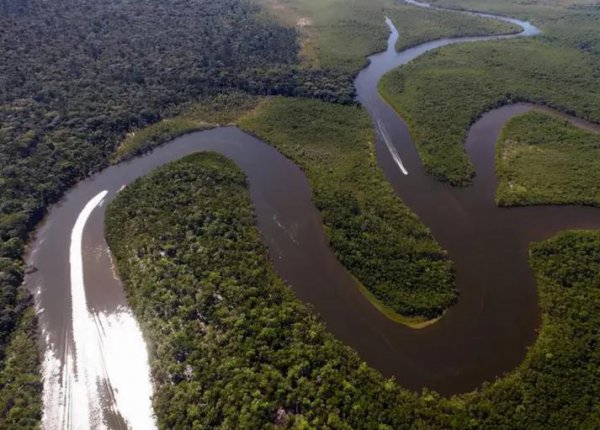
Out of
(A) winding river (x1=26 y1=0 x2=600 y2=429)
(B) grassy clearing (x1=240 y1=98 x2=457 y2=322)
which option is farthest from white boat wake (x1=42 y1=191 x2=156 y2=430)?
(B) grassy clearing (x1=240 y1=98 x2=457 y2=322)

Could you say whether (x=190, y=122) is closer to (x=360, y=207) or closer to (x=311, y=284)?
(x=360, y=207)

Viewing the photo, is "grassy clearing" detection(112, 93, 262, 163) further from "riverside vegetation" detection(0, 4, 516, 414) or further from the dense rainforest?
the dense rainforest

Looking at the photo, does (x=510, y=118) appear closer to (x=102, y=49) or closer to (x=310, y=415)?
(x=310, y=415)

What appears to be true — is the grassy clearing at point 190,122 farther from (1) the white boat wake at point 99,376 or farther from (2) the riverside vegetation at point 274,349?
(1) the white boat wake at point 99,376

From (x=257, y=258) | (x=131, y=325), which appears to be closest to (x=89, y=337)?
(x=131, y=325)

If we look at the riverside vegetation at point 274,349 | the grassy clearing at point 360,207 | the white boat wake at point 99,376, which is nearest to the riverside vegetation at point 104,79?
the white boat wake at point 99,376

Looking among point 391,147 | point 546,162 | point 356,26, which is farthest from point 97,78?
point 546,162
